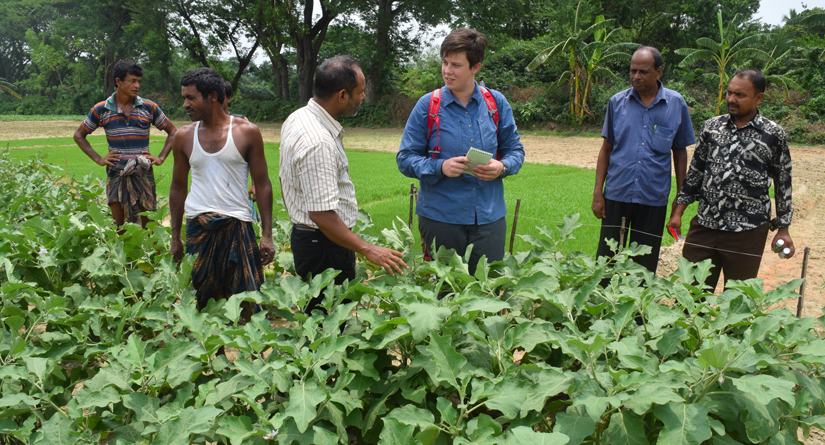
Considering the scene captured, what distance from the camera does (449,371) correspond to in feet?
5.07

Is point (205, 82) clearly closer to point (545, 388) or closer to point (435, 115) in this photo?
point (435, 115)

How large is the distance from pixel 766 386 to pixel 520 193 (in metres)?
9.23

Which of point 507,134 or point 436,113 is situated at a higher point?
point 436,113

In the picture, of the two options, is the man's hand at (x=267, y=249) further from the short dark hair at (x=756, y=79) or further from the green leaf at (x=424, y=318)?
the short dark hair at (x=756, y=79)

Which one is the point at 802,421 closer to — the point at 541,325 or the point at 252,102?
the point at 541,325

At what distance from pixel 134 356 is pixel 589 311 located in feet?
4.86

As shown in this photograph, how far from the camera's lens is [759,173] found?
11.5ft

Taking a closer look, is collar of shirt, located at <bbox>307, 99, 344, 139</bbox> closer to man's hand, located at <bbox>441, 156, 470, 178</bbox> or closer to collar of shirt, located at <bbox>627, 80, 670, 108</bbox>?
man's hand, located at <bbox>441, 156, 470, 178</bbox>

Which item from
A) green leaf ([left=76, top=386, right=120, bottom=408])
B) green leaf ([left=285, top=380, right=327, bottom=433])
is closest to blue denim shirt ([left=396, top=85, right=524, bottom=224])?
green leaf ([left=285, top=380, right=327, bottom=433])

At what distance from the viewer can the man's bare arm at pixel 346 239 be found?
7.84 feet

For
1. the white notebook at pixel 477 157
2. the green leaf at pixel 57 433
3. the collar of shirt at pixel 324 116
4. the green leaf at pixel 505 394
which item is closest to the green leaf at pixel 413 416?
the green leaf at pixel 505 394

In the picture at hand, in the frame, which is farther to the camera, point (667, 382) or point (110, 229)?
point (110, 229)

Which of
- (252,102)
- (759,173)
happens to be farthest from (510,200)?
(252,102)

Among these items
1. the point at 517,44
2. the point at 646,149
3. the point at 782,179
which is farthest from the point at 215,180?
the point at 517,44
